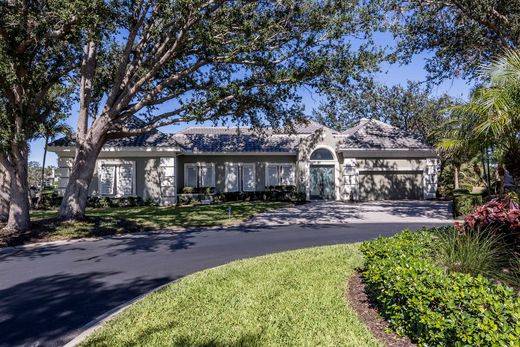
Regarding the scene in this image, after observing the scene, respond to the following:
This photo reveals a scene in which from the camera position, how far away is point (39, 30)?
10.6m

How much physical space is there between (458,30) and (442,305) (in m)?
16.0

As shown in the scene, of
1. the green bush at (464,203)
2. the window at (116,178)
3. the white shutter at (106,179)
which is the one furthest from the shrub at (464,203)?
the white shutter at (106,179)

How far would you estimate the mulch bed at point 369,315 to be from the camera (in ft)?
12.9

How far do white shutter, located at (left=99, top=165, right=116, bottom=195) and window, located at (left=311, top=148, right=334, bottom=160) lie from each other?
1456cm

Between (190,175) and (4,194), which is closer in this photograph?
(4,194)

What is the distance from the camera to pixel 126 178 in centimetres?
2327

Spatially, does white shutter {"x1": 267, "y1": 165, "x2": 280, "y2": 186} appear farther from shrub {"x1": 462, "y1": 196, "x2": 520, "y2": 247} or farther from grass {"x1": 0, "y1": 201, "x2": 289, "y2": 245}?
shrub {"x1": 462, "y1": 196, "x2": 520, "y2": 247}

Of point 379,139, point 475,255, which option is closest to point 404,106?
point 379,139

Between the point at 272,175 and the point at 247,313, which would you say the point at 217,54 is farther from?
the point at 272,175

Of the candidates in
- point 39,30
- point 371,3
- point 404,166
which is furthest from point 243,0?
point 404,166

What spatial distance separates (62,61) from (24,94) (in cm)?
270

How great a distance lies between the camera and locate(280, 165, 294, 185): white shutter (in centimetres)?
2588

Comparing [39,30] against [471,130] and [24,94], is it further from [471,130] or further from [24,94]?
[471,130]

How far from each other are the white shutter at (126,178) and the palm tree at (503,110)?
20987mm
